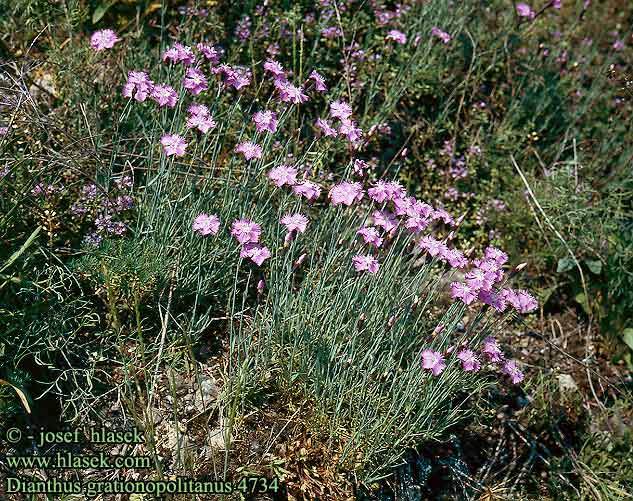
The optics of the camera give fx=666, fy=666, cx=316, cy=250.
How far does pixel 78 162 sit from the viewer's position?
294 centimetres

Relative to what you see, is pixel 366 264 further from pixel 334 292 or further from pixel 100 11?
pixel 100 11

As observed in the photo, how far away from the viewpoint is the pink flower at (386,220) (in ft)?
8.16

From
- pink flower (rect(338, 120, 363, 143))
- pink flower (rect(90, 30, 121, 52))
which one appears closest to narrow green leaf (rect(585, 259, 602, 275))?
pink flower (rect(338, 120, 363, 143))

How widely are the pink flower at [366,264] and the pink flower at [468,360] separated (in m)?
0.43

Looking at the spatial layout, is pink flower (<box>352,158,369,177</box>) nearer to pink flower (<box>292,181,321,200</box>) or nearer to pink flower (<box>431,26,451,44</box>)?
pink flower (<box>292,181,321,200</box>)

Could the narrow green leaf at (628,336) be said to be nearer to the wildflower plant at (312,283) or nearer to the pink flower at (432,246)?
the wildflower plant at (312,283)

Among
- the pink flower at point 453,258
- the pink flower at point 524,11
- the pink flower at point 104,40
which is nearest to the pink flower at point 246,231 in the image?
the pink flower at point 453,258

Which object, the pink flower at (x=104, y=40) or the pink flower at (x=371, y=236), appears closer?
the pink flower at (x=371, y=236)

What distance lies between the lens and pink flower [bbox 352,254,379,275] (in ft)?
7.98

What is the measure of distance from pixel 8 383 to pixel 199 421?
27.2 inches

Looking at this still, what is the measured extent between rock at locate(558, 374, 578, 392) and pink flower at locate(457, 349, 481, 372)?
1150mm

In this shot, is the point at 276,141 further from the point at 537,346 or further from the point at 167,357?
the point at 537,346

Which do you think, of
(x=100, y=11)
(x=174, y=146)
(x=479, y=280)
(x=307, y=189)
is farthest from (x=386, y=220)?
(x=100, y=11)

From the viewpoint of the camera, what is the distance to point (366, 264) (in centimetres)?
244
